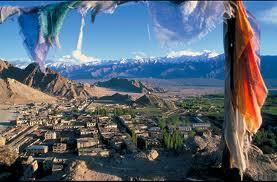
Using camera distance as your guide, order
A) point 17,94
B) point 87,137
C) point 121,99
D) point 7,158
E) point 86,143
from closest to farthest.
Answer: point 7,158
point 86,143
point 87,137
point 17,94
point 121,99

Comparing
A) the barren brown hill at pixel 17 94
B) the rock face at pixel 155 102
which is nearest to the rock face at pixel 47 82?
the barren brown hill at pixel 17 94

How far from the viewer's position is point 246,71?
5641mm

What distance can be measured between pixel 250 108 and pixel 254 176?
1.25m

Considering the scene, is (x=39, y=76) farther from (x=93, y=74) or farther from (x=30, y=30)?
(x=93, y=74)

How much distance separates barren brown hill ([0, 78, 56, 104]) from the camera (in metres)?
52.7

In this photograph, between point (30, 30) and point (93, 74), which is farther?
point (93, 74)

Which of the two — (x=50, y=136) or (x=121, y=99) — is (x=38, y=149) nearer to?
(x=50, y=136)

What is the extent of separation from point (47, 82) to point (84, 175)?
63847 millimetres

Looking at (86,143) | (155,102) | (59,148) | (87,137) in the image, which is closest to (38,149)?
(59,148)

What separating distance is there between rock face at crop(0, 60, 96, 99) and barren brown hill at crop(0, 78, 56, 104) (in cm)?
668

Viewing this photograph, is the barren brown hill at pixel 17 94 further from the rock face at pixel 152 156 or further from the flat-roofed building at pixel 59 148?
the rock face at pixel 152 156

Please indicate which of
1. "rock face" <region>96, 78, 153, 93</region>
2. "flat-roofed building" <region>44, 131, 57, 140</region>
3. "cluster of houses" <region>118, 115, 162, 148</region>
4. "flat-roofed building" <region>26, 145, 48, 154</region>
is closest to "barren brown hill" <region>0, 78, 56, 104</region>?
"cluster of houses" <region>118, 115, 162, 148</region>

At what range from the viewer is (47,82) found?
224 ft

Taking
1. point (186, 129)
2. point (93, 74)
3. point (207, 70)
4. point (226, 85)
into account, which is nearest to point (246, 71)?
point (226, 85)
